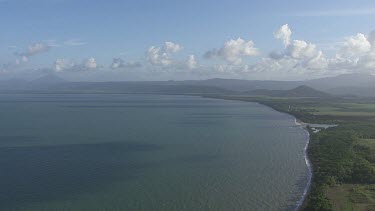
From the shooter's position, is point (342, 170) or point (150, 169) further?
point (150, 169)

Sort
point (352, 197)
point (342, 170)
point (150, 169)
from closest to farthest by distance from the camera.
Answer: point (352, 197) < point (342, 170) < point (150, 169)

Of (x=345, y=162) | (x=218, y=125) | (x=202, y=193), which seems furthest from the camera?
(x=218, y=125)

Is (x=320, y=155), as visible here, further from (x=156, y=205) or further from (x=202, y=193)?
(x=156, y=205)

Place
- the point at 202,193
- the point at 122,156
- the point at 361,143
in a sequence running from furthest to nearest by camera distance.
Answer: the point at 361,143 → the point at 122,156 → the point at 202,193

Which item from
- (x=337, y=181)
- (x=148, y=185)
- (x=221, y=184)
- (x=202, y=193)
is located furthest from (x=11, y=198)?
(x=337, y=181)

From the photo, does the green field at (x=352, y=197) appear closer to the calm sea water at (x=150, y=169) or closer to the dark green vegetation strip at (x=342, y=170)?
the dark green vegetation strip at (x=342, y=170)

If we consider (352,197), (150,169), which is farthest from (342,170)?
(150,169)

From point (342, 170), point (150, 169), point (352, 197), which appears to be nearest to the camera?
point (352, 197)

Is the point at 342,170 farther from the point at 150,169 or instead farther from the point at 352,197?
the point at 150,169
